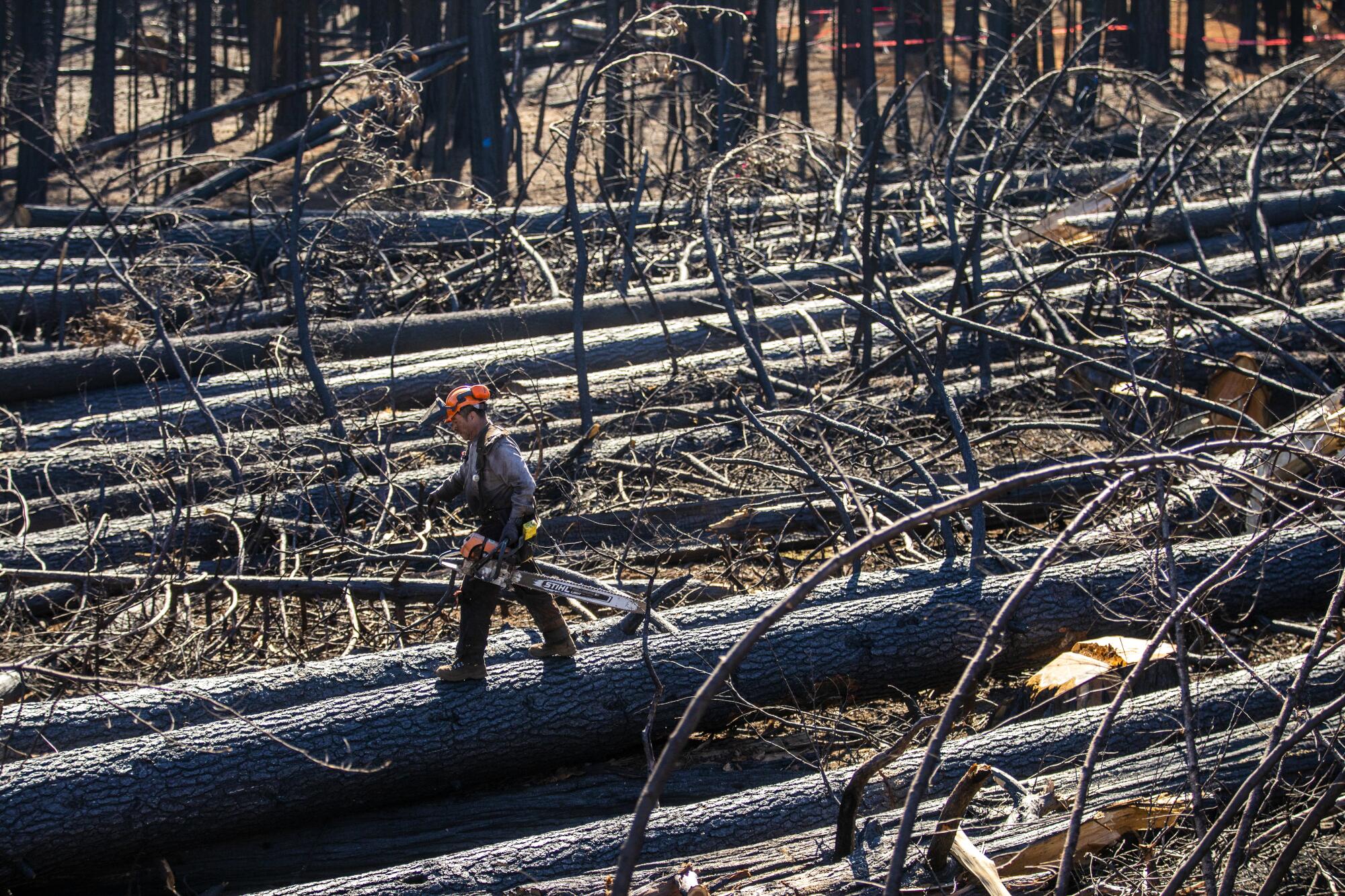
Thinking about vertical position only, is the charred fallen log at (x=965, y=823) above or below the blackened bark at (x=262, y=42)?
below

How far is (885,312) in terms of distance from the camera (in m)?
8.99

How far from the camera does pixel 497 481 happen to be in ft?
16.4

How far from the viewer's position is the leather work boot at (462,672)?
195 inches

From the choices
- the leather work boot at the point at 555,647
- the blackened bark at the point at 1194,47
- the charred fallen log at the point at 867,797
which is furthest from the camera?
the blackened bark at the point at 1194,47

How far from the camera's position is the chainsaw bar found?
4879 mm

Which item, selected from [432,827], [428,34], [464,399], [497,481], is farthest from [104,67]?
[432,827]

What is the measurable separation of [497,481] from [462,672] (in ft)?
2.80

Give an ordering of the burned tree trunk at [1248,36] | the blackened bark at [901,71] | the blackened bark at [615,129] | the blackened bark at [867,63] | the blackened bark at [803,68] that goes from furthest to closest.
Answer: the burned tree trunk at [1248,36]
the blackened bark at [803,68]
the blackened bark at [867,63]
the blackened bark at [901,71]
the blackened bark at [615,129]

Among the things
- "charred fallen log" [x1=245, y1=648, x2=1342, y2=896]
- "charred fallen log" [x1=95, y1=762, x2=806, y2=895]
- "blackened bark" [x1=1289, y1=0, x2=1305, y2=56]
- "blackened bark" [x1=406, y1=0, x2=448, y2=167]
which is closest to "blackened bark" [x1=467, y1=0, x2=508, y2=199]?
"blackened bark" [x1=406, y1=0, x2=448, y2=167]

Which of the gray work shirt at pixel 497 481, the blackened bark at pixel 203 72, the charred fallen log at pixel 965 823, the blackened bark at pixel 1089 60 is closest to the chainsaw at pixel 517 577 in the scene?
the gray work shirt at pixel 497 481

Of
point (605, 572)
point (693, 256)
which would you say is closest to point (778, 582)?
point (605, 572)

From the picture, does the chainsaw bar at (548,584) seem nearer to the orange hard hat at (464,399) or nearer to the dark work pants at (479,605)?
the dark work pants at (479,605)

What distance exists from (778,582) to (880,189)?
730 cm

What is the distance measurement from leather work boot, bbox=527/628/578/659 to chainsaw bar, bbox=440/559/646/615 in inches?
7.2
